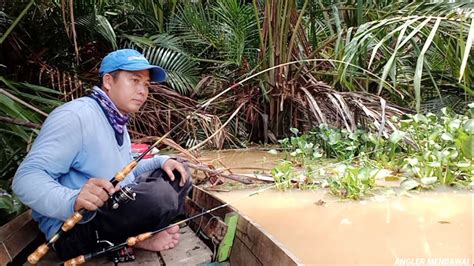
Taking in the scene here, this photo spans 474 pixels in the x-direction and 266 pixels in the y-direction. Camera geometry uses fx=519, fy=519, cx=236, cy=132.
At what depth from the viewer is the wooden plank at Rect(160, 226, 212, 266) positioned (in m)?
1.96

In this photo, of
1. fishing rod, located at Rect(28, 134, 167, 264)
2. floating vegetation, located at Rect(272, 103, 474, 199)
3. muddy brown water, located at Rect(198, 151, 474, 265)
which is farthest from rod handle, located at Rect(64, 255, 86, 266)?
floating vegetation, located at Rect(272, 103, 474, 199)

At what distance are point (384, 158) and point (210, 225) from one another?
6.51ft

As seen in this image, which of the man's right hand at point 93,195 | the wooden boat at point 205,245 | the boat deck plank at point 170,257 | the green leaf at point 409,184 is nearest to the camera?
the man's right hand at point 93,195

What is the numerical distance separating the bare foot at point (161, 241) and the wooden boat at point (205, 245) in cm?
4

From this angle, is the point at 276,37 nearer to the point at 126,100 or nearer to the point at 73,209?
the point at 126,100

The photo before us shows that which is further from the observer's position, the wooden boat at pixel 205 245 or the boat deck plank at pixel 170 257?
the boat deck plank at pixel 170 257

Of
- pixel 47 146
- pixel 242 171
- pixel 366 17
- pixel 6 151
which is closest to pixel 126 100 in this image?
pixel 47 146

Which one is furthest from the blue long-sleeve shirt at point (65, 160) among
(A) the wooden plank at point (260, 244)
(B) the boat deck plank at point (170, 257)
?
(A) the wooden plank at point (260, 244)

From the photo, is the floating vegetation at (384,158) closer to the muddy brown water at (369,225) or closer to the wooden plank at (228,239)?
the muddy brown water at (369,225)

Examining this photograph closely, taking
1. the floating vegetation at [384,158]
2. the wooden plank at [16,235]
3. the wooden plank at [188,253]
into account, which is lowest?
the floating vegetation at [384,158]

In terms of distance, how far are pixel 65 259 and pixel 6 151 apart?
802 mm

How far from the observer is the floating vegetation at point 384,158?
309cm

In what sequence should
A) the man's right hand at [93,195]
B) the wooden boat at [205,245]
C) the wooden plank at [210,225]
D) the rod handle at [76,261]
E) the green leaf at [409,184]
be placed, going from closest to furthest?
the man's right hand at [93,195] < the rod handle at [76,261] < the wooden boat at [205,245] < the wooden plank at [210,225] < the green leaf at [409,184]

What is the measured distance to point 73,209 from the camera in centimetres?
158
